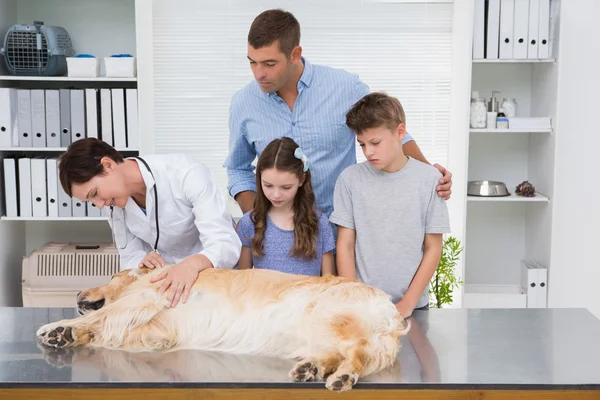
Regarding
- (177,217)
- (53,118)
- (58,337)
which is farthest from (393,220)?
(53,118)

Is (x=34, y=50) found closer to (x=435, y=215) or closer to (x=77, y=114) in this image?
(x=77, y=114)

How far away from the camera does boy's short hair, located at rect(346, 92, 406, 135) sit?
213 centimetres

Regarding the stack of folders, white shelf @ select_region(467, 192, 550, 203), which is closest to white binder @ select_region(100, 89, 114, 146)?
white shelf @ select_region(467, 192, 550, 203)

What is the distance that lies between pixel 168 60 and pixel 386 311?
2.73m

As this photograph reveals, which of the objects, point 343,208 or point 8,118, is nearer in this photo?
point 343,208

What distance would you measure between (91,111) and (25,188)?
0.54 meters

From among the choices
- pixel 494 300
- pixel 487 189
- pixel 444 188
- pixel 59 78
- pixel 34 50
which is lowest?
pixel 494 300

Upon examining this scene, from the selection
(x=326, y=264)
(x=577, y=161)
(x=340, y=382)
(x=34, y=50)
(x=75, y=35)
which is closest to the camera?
(x=340, y=382)

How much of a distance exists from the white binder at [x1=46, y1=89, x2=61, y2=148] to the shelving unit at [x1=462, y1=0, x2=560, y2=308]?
7.29 ft

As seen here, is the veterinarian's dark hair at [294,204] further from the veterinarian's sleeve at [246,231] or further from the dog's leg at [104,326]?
the dog's leg at [104,326]

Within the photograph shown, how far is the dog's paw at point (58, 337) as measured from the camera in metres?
1.74

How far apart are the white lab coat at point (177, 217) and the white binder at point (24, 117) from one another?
5.93ft

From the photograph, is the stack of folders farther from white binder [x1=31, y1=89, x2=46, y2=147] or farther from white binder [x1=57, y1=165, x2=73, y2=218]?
white binder [x1=31, y1=89, x2=46, y2=147]

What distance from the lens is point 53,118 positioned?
12.5ft
